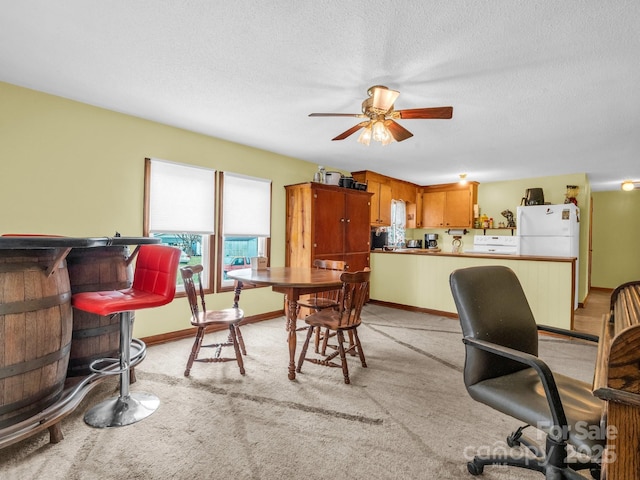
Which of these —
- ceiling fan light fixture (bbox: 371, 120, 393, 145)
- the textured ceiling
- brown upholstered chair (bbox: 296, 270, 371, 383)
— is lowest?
brown upholstered chair (bbox: 296, 270, 371, 383)

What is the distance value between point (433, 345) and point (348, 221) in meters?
2.19

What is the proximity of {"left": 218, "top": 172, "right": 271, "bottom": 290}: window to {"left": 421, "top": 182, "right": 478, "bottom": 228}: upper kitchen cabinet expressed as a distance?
406cm

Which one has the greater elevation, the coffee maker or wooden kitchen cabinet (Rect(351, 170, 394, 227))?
wooden kitchen cabinet (Rect(351, 170, 394, 227))

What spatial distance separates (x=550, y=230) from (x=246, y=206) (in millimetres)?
4916

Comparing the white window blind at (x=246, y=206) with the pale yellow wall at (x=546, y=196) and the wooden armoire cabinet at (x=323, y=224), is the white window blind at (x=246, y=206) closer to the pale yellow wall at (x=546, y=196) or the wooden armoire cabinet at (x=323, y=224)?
the wooden armoire cabinet at (x=323, y=224)

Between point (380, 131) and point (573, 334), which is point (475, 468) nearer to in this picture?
point (573, 334)

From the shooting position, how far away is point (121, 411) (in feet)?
6.52

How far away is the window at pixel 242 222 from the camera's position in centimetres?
393

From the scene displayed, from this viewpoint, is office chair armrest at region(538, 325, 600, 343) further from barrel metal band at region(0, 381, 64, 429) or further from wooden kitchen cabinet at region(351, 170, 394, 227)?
wooden kitchen cabinet at region(351, 170, 394, 227)

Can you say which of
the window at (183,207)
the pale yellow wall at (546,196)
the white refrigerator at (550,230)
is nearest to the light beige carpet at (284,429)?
the window at (183,207)

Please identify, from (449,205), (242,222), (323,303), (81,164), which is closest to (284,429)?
(323,303)

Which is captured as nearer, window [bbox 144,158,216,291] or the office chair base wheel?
the office chair base wheel

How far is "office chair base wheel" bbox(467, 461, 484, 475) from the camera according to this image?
1.52 m

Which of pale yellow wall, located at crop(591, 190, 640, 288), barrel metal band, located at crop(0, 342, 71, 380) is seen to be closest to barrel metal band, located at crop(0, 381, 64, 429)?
barrel metal band, located at crop(0, 342, 71, 380)
